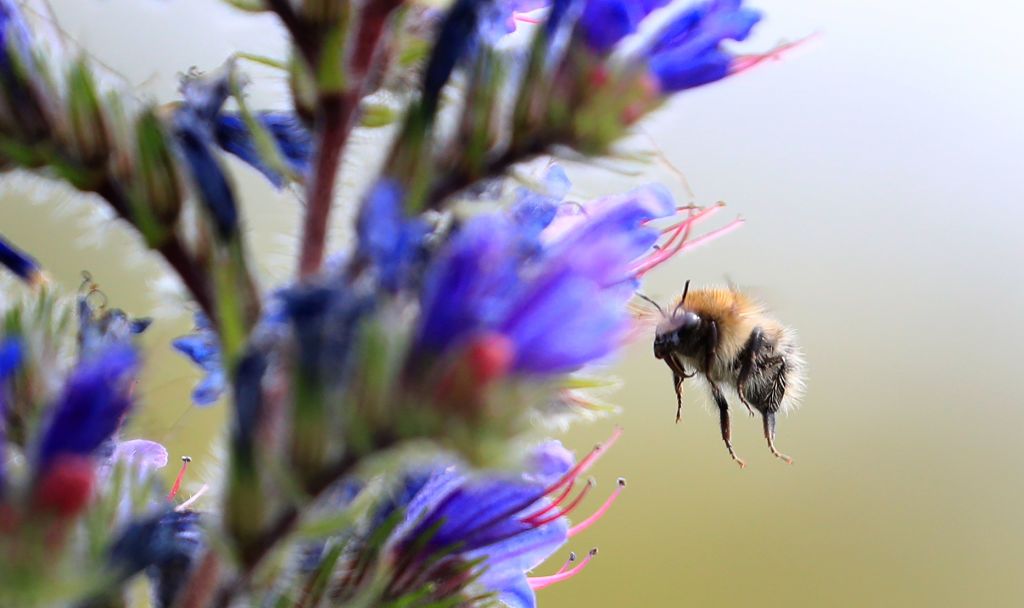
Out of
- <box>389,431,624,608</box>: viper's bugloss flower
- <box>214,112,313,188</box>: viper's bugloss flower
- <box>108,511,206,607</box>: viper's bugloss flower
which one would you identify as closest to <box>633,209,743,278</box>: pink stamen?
<box>389,431,624,608</box>: viper's bugloss flower

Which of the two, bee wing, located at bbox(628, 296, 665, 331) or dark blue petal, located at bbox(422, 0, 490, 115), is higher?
dark blue petal, located at bbox(422, 0, 490, 115)

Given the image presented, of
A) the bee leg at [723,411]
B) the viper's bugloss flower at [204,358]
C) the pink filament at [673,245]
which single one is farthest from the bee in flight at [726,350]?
the viper's bugloss flower at [204,358]

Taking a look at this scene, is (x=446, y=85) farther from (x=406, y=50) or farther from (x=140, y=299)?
(x=140, y=299)

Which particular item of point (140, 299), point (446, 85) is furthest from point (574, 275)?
point (140, 299)

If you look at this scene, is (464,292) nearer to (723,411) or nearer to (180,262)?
(180,262)

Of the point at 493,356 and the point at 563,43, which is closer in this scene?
the point at 493,356

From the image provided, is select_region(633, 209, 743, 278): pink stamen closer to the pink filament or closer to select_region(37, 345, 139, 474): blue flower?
the pink filament

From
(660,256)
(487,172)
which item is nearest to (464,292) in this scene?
(487,172)

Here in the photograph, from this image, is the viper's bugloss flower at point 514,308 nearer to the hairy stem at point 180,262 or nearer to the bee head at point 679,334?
the hairy stem at point 180,262
